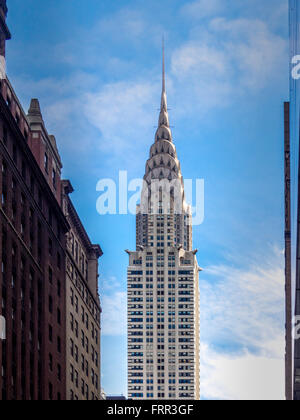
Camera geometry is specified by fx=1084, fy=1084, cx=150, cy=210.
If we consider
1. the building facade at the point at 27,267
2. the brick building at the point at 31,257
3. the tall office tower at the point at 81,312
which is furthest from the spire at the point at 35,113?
the tall office tower at the point at 81,312

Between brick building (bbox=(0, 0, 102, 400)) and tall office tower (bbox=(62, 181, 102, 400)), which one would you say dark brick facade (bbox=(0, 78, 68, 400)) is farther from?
tall office tower (bbox=(62, 181, 102, 400))

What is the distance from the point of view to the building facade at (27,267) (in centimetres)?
8175

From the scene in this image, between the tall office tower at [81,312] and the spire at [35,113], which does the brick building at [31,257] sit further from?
the tall office tower at [81,312]

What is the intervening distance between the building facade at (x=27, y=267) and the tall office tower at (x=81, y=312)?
18.2 ft

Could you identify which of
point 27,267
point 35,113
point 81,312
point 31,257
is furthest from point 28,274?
point 81,312

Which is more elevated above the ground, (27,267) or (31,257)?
(31,257)

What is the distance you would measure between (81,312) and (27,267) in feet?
Answer: 93.8

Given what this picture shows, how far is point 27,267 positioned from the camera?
89438mm

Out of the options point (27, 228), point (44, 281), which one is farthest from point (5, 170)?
point (44, 281)

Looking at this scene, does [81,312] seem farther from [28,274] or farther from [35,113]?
[28,274]
